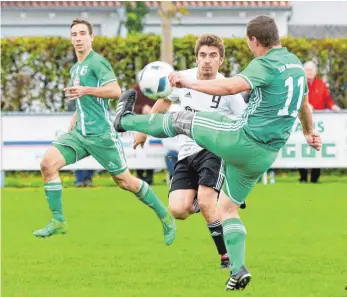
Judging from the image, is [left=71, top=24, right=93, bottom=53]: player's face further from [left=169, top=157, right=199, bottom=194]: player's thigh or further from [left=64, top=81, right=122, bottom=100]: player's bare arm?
[left=169, top=157, right=199, bottom=194]: player's thigh

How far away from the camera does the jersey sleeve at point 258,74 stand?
866 cm

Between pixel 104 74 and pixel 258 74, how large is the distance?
12.7 ft

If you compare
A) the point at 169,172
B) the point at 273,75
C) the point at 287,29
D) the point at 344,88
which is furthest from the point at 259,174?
the point at 287,29

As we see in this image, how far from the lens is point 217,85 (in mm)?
8688

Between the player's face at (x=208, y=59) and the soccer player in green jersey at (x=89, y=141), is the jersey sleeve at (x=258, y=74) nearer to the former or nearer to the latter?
the player's face at (x=208, y=59)

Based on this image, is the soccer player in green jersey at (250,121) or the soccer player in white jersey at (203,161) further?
the soccer player in white jersey at (203,161)

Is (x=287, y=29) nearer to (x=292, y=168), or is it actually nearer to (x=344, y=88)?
(x=344, y=88)

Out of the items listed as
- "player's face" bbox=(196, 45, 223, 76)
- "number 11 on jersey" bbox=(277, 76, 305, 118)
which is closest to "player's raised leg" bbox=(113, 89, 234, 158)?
"number 11 on jersey" bbox=(277, 76, 305, 118)

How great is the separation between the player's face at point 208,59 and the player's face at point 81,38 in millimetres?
2266

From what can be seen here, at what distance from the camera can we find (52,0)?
42.5m

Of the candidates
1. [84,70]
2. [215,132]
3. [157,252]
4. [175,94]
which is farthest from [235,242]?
[84,70]

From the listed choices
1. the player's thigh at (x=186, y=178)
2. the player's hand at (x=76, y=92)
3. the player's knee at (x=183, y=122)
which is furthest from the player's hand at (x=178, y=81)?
the player's hand at (x=76, y=92)

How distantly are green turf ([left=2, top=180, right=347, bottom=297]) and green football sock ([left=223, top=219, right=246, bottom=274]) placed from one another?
243 millimetres

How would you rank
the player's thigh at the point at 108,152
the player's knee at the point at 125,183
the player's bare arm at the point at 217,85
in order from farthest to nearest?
the player's knee at the point at 125,183
the player's thigh at the point at 108,152
the player's bare arm at the point at 217,85
